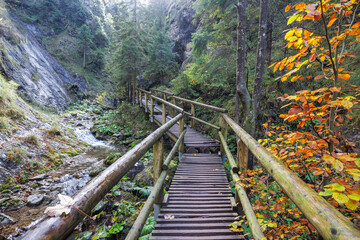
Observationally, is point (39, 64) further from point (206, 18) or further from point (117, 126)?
point (206, 18)

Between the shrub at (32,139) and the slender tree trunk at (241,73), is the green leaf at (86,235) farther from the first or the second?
the shrub at (32,139)

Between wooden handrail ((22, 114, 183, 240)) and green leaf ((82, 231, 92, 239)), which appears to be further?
green leaf ((82, 231, 92, 239))

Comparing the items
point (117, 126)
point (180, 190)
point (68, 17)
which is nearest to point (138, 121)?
point (117, 126)

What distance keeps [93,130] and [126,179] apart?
8.06 m

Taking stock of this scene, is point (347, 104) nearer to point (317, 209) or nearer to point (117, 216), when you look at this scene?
point (317, 209)

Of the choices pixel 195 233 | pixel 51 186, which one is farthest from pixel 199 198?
Result: pixel 51 186

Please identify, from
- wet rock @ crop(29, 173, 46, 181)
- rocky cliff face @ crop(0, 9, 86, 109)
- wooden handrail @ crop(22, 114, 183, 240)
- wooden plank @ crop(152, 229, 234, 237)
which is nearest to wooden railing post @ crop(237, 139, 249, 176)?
wooden plank @ crop(152, 229, 234, 237)

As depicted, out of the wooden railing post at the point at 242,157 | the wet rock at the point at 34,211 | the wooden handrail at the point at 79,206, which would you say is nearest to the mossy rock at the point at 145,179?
the wet rock at the point at 34,211

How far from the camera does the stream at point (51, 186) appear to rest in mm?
4299

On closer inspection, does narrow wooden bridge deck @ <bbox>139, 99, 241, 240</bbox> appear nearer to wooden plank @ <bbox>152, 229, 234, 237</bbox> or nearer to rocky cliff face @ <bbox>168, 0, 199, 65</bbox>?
wooden plank @ <bbox>152, 229, 234, 237</bbox>

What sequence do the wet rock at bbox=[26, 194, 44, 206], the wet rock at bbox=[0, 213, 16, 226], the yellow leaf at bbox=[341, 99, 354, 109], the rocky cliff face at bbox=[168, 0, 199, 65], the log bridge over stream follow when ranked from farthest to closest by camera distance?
the rocky cliff face at bbox=[168, 0, 199, 65], the wet rock at bbox=[26, 194, 44, 206], the wet rock at bbox=[0, 213, 16, 226], the yellow leaf at bbox=[341, 99, 354, 109], the log bridge over stream

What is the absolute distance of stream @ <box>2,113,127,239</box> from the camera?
4.30 m

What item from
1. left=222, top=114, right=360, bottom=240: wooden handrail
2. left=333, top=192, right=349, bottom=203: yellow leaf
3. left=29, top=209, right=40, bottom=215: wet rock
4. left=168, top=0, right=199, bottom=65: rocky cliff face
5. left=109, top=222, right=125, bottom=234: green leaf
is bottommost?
left=29, top=209, right=40, bottom=215: wet rock

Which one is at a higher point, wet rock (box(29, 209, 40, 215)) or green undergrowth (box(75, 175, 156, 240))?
green undergrowth (box(75, 175, 156, 240))
